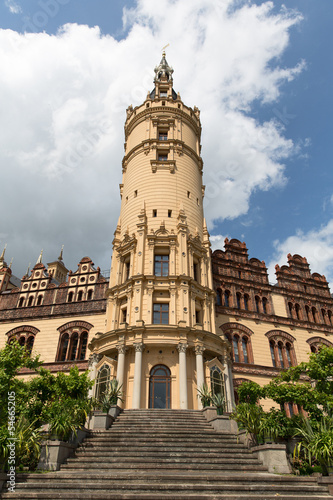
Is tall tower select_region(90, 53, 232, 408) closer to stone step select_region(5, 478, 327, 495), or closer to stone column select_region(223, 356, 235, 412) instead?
stone column select_region(223, 356, 235, 412)

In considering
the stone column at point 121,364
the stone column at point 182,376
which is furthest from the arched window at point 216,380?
the stone column at point 121,364

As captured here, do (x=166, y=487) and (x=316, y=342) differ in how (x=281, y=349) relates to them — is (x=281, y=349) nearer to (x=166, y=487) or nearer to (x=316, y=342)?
(x=316, y=342)

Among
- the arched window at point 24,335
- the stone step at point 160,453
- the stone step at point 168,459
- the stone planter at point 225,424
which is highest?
the arched window at point 24,335

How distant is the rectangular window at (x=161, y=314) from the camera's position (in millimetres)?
27062

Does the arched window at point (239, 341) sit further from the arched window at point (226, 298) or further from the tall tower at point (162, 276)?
the tall tower at point (162, 276)

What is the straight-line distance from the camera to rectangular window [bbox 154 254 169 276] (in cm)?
2948

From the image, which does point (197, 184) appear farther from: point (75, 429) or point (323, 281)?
point (75, 429)

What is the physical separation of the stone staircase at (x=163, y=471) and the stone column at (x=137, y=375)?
378 centimetres

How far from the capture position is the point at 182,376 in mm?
23891

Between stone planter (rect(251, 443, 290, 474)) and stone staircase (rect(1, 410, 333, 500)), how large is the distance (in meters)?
0.35

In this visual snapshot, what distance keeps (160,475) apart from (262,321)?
966 inches

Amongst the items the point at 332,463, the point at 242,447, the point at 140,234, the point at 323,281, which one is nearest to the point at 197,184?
the point at 140,234

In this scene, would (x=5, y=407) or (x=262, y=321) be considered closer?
(x=5, y=407)

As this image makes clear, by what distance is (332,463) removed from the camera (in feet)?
40.9
